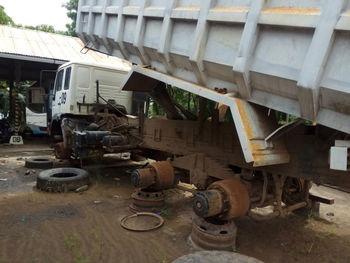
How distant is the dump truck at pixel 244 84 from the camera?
6.37ft

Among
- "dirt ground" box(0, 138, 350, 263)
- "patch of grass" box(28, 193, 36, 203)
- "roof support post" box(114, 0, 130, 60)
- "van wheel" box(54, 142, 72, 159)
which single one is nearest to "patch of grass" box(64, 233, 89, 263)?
"dirt ground" box(0, 138, 350, 263)

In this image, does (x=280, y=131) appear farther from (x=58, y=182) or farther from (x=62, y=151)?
(x=62, y=151)

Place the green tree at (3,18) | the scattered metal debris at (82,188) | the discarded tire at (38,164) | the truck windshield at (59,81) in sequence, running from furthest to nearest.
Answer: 1. the green tree at (3,18)
2. the truck windshield at (59,81)
3. the discarded tire at (38,164)
4. the scattered metal debris at (82,188)

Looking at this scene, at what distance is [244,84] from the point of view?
2.46 meters

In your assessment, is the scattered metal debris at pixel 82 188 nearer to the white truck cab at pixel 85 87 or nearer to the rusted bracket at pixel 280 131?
the white truck cab at pixel 85 87

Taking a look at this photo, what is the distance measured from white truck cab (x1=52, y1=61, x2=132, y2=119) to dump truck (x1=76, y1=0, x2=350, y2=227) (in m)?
2.17

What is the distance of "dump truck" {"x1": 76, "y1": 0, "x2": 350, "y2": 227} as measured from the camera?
1.94m

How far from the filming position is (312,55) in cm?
190

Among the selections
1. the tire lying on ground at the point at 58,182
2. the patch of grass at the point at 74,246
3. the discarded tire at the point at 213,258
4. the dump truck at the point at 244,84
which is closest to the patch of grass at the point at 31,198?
the tire lying on ground at the point at 58,182

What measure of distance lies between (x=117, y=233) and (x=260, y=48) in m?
2.77

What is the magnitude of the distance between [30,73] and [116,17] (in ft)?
49.9

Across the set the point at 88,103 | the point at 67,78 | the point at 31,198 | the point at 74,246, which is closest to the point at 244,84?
the point at 74,246

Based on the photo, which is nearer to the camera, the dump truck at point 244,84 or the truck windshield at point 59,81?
the dump truck at point 244,84

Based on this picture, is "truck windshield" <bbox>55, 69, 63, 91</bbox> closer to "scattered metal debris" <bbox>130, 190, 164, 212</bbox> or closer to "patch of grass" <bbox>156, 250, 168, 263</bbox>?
"scattered metal debris" <bbox>130, 190, 164, 212</bbox>
